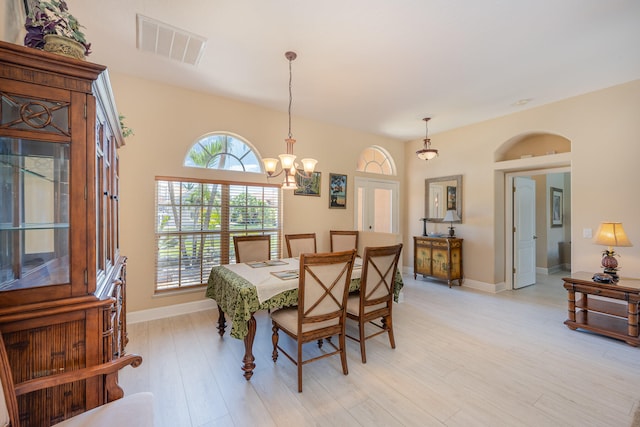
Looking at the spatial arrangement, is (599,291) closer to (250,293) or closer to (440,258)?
(440,258)

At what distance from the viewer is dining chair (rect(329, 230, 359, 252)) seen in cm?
429

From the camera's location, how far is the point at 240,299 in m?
2.12

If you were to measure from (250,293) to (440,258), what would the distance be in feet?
13.2

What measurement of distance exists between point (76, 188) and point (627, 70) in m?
5.14

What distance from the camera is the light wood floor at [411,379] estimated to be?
177 cm

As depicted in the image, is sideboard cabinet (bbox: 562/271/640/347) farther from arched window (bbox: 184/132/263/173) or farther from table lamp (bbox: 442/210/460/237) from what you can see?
arched window (bbox: 184/132/263/173)

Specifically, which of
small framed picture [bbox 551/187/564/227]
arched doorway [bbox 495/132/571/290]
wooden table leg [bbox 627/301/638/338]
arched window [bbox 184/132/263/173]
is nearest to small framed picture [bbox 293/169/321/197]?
arched window [bbox 184/132/263/173]

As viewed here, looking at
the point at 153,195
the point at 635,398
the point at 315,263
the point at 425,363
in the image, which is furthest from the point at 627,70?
the point at 153,195

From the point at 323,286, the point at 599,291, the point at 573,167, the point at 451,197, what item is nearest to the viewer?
the point at 323,286

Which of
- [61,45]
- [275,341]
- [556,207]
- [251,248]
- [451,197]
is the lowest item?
[275,341]

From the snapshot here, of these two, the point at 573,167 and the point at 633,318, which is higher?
the point at 573,167

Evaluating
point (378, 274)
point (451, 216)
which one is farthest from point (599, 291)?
point (378, 274)

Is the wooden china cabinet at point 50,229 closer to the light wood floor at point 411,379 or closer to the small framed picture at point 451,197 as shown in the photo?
the light wood floor at point 411,379

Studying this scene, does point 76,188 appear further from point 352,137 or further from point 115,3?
point 352,137
